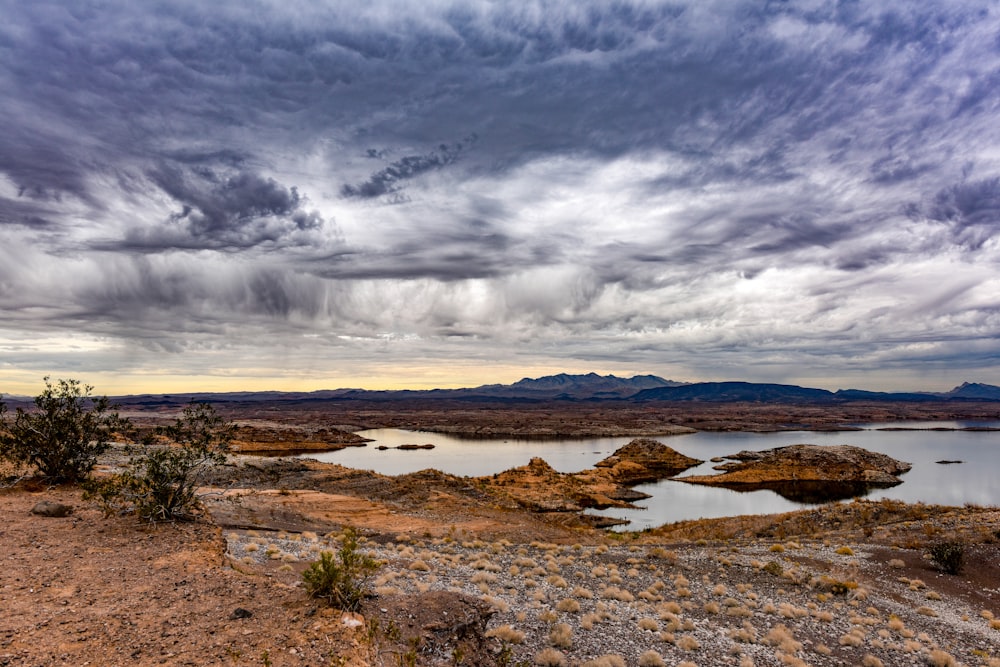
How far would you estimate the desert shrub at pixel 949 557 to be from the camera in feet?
65.5

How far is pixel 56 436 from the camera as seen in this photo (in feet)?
59.9

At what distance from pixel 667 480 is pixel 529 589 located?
59917 mm

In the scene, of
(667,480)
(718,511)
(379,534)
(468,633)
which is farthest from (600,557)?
(667,480)

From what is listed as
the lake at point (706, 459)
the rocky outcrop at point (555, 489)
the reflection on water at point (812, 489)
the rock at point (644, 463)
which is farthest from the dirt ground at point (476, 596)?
the rock at point (644, 463)

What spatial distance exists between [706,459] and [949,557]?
7496cm

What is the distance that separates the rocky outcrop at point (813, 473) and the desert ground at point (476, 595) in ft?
129

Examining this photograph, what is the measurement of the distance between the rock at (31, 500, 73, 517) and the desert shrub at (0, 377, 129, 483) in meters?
4.67

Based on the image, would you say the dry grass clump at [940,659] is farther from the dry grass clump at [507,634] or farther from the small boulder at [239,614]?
the small boulder at [239,614]

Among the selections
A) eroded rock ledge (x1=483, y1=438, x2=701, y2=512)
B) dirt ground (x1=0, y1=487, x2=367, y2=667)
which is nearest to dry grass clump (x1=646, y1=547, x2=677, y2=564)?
dirt ground (x1=0, y1=487, x2=367, y2=667)

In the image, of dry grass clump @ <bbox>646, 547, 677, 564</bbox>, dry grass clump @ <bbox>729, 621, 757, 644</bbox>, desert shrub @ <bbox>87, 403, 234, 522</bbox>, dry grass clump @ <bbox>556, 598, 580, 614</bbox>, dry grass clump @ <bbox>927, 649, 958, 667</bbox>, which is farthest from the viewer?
dry grass clump @ <bbox>646, 547, 677, 564</bbox>

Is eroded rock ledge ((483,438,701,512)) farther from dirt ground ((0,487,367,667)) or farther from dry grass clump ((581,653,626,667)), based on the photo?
dirt ground ((0,487,367,667))

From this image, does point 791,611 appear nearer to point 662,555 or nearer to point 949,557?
point 662,555

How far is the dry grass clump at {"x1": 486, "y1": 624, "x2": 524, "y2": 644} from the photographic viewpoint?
36.7 feet

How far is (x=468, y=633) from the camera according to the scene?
33.0 ft
